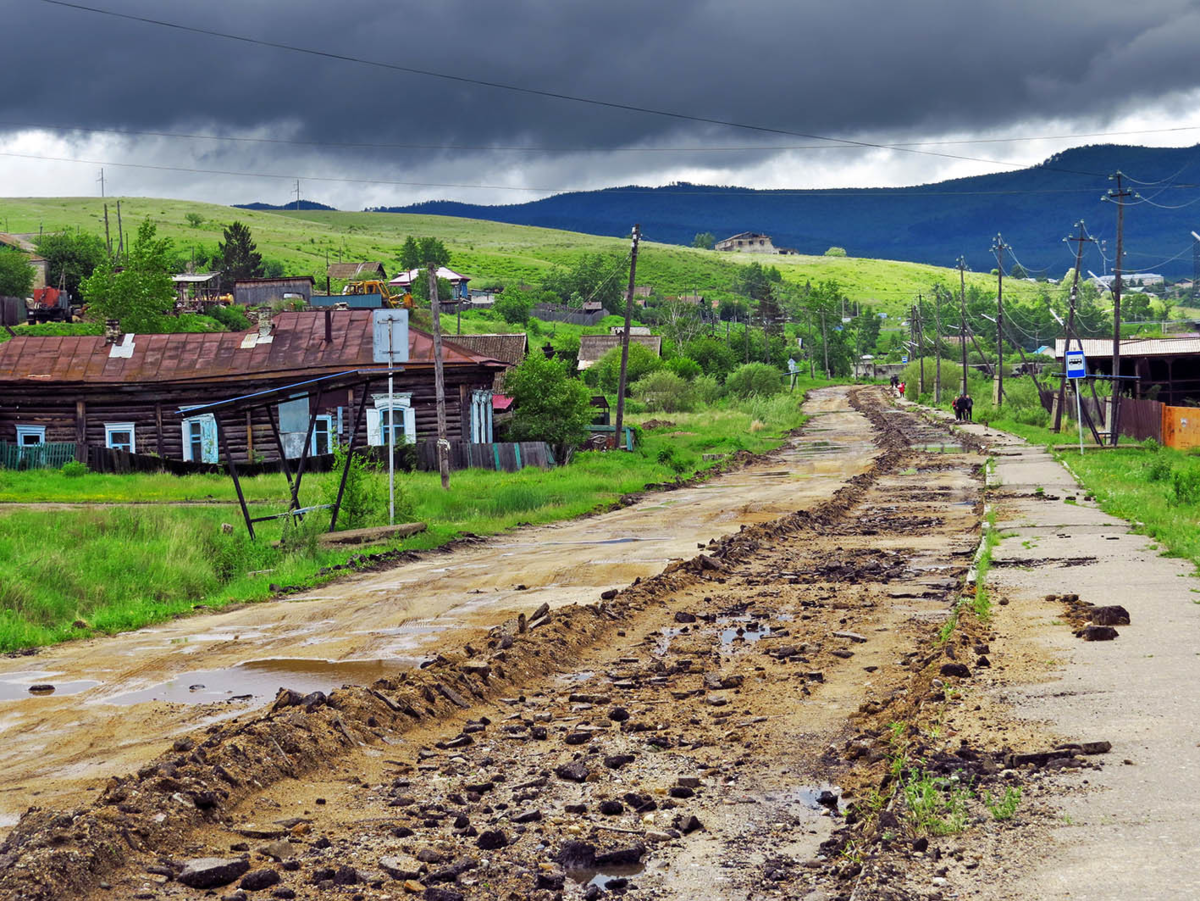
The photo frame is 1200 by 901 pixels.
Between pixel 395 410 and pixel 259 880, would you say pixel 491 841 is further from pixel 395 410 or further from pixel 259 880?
pixel 395 410

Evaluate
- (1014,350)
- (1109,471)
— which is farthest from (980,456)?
(1014,350)

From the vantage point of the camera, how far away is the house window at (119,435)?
39906mm

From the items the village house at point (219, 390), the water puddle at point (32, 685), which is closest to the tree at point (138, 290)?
the village house at point (219, 390)

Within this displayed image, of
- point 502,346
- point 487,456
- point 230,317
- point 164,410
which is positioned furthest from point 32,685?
point 230,317

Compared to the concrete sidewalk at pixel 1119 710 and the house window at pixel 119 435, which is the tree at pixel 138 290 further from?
the concrete sidewalk at pixel 1119 710

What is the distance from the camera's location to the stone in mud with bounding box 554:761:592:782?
714cm

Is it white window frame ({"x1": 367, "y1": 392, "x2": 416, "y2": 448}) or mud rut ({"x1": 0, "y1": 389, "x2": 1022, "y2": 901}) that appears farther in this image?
white window frame ({"x1": 367, "y1": 392, "x2": 416, "y2": 448})

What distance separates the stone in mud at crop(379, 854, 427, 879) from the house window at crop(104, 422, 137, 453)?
122ft

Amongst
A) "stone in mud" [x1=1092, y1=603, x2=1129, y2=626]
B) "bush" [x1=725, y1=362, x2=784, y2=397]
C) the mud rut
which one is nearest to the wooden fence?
the mud rut

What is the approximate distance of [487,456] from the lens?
3506 cm

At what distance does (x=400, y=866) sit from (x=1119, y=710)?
4.61 metres

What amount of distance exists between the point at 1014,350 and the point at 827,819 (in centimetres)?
15284

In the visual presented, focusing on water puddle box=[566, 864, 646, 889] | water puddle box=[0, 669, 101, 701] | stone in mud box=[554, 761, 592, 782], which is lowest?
water puddle box=[0, 669, 101, 701]

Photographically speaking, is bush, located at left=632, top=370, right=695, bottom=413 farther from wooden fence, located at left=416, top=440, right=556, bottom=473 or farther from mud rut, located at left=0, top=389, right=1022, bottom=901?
mud rut, located at left=0, top=389, right=1022, bottom=901
